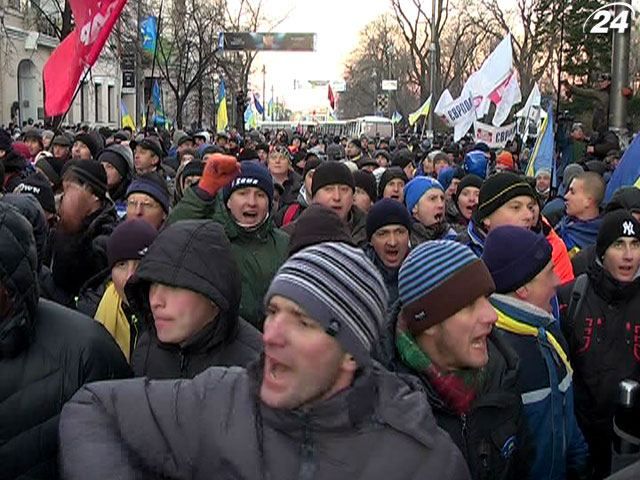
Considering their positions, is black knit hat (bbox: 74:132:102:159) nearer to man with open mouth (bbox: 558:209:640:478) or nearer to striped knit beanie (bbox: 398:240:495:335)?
man with open mouth (bbox: 558:209:640:478)

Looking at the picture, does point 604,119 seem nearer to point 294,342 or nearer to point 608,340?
point 608,340

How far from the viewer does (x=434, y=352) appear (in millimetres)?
2727

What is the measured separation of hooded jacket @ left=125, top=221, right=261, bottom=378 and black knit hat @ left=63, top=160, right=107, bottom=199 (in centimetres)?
243

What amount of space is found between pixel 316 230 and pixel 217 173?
0.81 meters

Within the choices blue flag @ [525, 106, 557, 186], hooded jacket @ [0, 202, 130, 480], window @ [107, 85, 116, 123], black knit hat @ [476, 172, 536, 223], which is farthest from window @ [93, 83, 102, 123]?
hooded jacket @ [0, 202, 130, 480]

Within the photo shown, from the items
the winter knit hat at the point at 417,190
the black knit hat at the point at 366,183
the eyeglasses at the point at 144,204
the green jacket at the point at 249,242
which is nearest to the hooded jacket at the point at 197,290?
the green jacket at the point at 249,242

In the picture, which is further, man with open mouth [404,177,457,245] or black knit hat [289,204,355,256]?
man with open mouth [404,177,457,245]

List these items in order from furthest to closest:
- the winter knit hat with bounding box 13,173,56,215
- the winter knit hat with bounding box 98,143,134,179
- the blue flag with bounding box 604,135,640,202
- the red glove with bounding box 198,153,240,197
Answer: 1. the blue flag with bounding box 604,135,640,202
2. the winter knit hat with bounding box 98,143,134,179
3. the winter knit hat with bounding box 13,173,56,215
4. the red glove with bounding box 198,153,240,197

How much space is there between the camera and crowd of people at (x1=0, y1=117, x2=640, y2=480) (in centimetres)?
187

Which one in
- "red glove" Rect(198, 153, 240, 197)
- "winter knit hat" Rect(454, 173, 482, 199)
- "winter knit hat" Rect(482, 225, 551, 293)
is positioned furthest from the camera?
"winter knit hat" Rect(454, 173, 482, 199)

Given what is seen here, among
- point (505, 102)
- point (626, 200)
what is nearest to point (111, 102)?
point (505, 102)

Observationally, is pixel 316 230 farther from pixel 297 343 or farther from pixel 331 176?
pixel 297 343

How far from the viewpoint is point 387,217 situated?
5.34 m

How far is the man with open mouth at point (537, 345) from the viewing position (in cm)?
313
